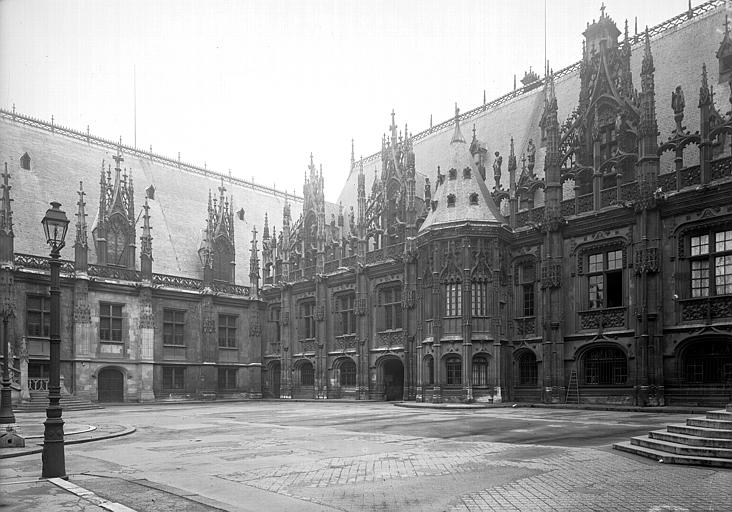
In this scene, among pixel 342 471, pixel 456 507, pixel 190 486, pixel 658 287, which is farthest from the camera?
pixel 658 287

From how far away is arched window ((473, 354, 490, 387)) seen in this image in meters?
34.9

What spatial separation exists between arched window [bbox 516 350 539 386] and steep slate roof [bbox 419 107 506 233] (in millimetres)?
6698

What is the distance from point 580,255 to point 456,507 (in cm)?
2559

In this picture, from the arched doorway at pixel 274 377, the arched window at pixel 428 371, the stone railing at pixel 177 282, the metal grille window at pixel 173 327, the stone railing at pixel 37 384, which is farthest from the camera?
the arched doorway at pixel 274 377

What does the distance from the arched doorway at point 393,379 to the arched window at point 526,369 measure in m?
8.85

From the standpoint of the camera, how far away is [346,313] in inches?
1805

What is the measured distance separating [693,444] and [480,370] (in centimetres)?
2148

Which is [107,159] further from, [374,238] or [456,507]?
[456,507]

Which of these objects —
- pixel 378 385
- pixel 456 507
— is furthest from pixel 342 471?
pixel 378 385

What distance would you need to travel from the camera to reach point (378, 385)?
42656 mm

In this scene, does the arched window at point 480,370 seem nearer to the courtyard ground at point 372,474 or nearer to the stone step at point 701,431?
the courtyard ground at point 372,474

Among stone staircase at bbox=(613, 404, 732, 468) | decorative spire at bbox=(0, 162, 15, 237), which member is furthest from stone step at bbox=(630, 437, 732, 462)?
decorative spire at bbox=(0, 162, 15, 237)

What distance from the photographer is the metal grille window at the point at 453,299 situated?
35278 mm

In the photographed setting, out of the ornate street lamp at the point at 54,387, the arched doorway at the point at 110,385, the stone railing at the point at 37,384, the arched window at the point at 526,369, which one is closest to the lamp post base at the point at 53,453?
the ornate street lamp at the point at 54,387
